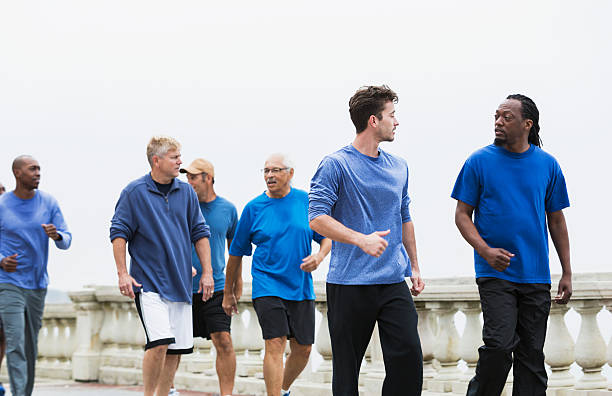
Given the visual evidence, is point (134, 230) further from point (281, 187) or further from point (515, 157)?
point (515, 157)

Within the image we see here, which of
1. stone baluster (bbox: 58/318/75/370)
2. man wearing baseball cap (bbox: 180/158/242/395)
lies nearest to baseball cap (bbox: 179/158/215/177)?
man wearing baseball cap (bbox: 180/158/242/395)

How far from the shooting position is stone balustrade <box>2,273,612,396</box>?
802 centimetres

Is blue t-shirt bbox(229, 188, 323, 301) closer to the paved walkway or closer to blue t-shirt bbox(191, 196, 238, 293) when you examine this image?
blue t-shirt bbox(191, 196, 238, 293)

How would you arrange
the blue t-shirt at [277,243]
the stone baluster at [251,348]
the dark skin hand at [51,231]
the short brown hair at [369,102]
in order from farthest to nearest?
the stone baluster at [251,348] → the dark skin hand at [51,231] → the blue t-shirt at [277,243] → the short brown hair at [369,102]

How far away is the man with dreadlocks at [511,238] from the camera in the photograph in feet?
20.4

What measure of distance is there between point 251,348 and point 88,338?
117 inches

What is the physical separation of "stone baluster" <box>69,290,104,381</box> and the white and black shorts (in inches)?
219

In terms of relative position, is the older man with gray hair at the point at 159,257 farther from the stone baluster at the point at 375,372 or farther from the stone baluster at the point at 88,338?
the stone baluster at the point at 88,338

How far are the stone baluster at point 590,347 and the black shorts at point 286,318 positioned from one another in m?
2.07

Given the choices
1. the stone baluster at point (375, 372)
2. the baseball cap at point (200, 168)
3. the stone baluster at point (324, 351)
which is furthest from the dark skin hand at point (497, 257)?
the stone baluster at point (324, 351)

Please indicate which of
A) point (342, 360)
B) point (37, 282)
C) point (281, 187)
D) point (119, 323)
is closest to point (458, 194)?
point (342, 360)

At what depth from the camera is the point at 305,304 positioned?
26.3 feet

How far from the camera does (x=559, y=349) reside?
320 inches

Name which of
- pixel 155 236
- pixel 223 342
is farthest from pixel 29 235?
pixel 155 236
